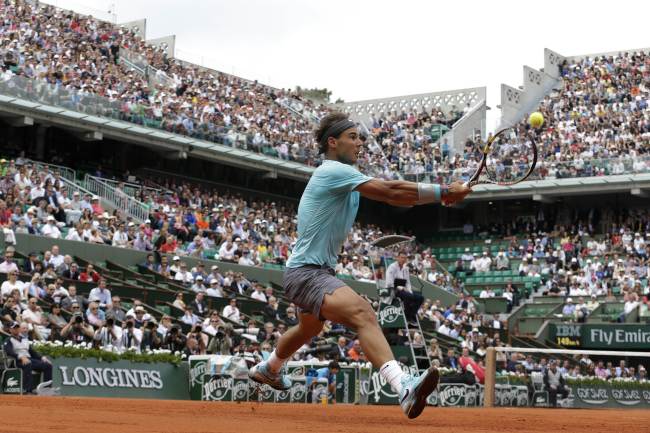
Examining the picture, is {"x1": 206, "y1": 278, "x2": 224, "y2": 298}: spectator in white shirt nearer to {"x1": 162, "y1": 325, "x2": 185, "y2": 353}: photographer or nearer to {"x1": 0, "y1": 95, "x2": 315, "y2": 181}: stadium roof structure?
{"x1": 162, "y1": 325, "x2": 185, "y2": 353}: photographer

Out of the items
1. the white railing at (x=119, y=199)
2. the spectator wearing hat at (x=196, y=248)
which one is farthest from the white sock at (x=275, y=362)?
the white railing at (x=119, y=199)

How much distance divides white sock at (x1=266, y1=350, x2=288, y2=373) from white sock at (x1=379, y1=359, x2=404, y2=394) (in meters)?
1.72

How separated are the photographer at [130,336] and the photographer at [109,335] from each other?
0.10 metres

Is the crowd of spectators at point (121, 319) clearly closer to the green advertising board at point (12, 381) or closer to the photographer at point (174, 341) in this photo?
the photographer at point (174, 341)

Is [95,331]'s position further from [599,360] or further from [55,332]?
[599,360]

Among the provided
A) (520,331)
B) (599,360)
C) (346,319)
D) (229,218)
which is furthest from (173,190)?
(346,319)

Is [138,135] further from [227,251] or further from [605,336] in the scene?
[605,336]

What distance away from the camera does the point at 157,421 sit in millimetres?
7074

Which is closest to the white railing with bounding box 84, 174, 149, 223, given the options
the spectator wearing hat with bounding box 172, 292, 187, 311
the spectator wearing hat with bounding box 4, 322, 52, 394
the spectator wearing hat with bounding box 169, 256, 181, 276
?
the spectator wearing hat with bounding box 169, 256, 181, 276

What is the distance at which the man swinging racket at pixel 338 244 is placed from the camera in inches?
283

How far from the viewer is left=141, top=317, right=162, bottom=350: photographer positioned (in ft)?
60.2

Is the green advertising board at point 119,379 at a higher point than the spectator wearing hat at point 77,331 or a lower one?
lower

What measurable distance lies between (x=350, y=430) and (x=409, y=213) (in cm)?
4001

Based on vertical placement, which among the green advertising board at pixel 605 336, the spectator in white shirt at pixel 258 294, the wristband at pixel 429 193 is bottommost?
the green advertising board at pixel 605 336
